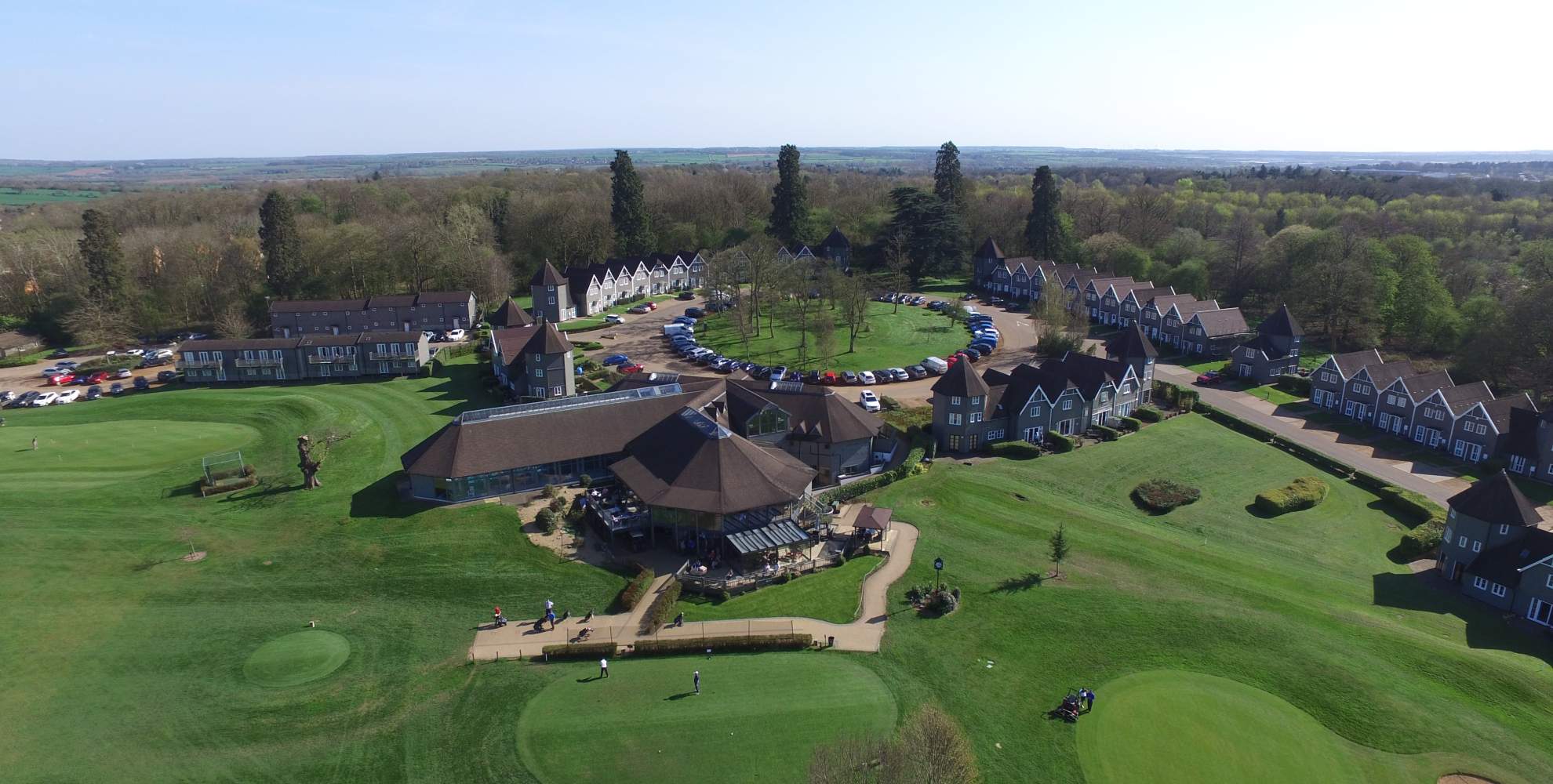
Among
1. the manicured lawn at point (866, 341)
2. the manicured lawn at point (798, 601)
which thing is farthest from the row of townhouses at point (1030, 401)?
the manicured lawn at point (798, 601)

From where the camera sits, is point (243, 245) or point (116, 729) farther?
point (243, 245)

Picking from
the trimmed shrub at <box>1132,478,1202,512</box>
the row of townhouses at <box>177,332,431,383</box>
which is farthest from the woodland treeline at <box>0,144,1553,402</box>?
the trimmed shrub at <box>1132,478,1202,512</box>

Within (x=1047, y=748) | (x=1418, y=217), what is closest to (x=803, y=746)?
(x=1047, y=748)

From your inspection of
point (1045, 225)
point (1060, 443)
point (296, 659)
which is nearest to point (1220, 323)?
point (1060, 443)

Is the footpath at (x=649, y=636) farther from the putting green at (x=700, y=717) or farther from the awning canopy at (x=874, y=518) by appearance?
the awning canopy at (x=874, y=518)

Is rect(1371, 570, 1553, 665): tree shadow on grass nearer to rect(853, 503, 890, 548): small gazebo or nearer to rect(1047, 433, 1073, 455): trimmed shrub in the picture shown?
rect(1047, 433, 1073, 455): trimmed shrub

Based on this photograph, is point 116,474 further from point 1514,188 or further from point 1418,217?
point 1514,188
